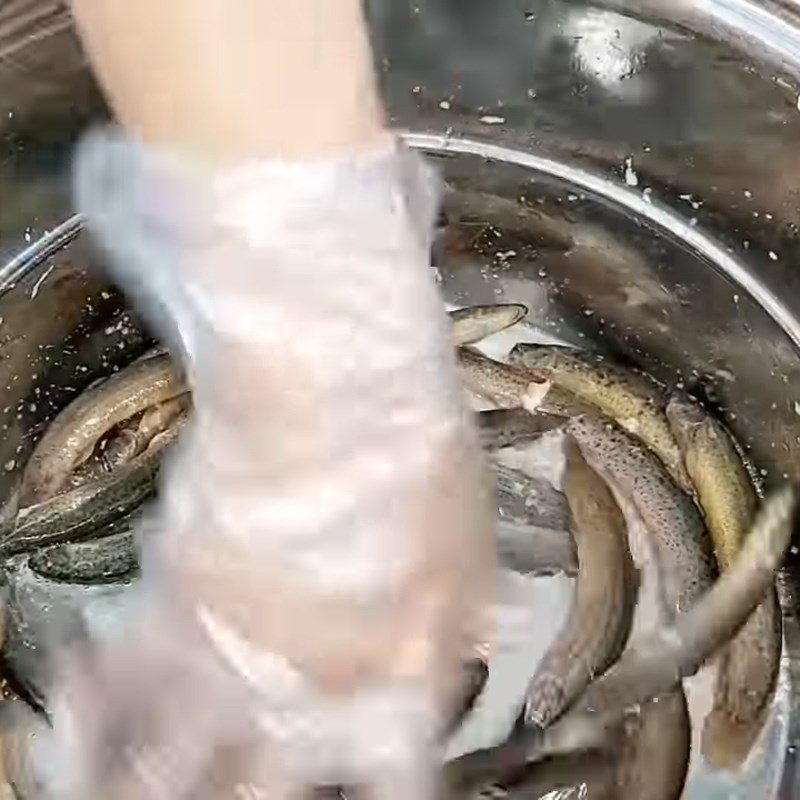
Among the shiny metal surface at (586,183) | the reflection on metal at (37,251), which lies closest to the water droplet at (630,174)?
the shiny metal surface at (586,183)

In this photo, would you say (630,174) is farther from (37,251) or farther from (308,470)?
(308,470)

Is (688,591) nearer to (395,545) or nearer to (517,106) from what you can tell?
(517,106)

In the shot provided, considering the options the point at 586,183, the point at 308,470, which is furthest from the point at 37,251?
the point at 308,470

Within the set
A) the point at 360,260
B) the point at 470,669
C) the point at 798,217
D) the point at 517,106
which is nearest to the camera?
the point at 360,260

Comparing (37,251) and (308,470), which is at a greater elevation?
(37,251)

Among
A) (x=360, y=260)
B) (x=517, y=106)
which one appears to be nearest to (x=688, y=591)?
(x=517, y=106)

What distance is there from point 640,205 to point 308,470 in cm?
51

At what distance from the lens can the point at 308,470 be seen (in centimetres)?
43

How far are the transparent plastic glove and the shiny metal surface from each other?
1.17ft

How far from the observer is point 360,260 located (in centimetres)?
42

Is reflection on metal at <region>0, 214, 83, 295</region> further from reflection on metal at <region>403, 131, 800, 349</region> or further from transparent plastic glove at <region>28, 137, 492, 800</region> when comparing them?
transparent plastic glove at <region>28, 137, 492, 800</region>

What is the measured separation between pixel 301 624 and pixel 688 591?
0.49 metres

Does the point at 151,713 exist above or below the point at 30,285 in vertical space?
below

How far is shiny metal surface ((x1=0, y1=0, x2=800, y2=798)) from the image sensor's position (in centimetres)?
77
